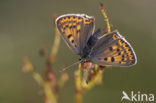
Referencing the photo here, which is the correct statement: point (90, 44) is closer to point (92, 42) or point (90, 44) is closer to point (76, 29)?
point (92, 42)

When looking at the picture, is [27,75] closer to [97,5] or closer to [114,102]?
[114,102]

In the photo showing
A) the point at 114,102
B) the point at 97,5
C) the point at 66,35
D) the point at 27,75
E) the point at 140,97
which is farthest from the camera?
the point at 97,5

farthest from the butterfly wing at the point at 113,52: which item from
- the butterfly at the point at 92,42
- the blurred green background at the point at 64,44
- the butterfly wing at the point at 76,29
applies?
the blurred green background at the point at 64,44

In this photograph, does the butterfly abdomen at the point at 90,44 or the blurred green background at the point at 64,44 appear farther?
the blurred green background at the point at 64,44

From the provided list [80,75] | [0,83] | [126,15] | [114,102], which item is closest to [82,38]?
[80,75]

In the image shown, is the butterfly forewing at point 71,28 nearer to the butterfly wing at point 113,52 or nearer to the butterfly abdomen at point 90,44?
the butterfly abdomen at point 90,44

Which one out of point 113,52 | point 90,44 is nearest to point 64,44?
point 90,44

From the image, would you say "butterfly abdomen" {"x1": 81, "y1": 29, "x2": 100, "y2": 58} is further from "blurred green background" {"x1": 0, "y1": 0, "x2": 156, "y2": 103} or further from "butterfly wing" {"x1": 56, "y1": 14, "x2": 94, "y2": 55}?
"blurred green background" {"x1": 0, "y1": 0, "x2": 156, "y2": 103}
